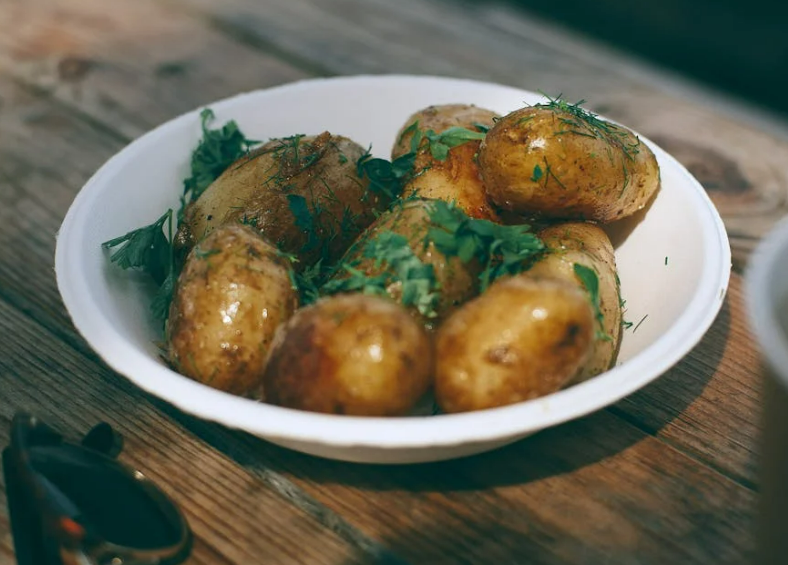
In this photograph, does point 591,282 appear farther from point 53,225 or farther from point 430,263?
point 53,225

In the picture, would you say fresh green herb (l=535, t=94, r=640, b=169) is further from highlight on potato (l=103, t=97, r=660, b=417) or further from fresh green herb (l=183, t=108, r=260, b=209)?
fresh green herb (l=183, t=108, r=260, b=209)

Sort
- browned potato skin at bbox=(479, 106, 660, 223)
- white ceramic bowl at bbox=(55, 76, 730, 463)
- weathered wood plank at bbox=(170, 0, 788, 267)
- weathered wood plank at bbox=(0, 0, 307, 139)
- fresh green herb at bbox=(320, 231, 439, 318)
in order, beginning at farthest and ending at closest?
weathered wood plank at bbox=(0, 0, 307, 139) < weathered wood plank at bbox=(170, 0, 788, 267) < browned potato skin at bbox=(479, 106, 660, 223) < fresh green herb at bbox=(320, 231, 439, 318) < white ceramic bowl at bbox=(55, 76, 730, 463)

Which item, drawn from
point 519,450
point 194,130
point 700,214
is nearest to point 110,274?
point 194,130

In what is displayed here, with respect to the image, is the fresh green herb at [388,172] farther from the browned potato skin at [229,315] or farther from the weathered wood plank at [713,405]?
the weathered wood plank at [713,405]

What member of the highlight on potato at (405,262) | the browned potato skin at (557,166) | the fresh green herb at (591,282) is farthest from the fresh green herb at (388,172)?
the fresh green herb at (591,282)

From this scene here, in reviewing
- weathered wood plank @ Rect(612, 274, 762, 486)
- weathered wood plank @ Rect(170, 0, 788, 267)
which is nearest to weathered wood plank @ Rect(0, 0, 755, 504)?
weathered wood plank @ Rect(612, 274, 762, 486)
